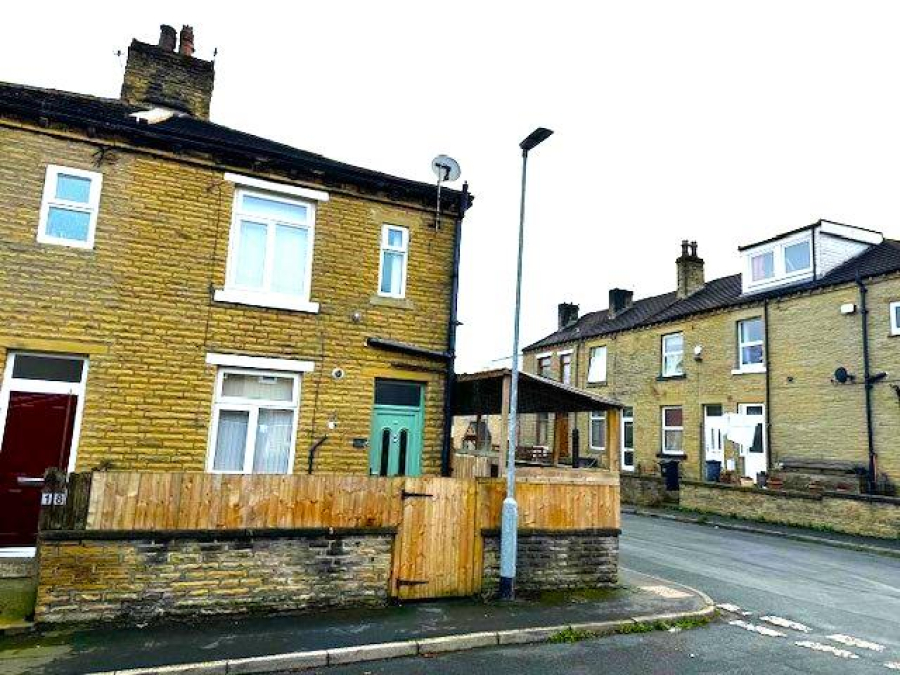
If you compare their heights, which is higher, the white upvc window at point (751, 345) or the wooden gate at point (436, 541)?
the white upvc window at point (751, 345)

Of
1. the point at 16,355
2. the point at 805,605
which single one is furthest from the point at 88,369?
the point at 805,605

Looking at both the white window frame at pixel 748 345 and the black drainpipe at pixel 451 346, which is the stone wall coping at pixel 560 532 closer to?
the black drainpipe at pixel 451 346

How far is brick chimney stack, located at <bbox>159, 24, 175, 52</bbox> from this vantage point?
13.4 m

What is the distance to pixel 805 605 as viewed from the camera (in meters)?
8.98

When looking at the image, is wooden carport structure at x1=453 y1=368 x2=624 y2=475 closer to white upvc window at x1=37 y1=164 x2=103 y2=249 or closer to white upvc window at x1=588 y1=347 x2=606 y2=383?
white upvc window at x1=37 y1=164 x2=103 y2=249

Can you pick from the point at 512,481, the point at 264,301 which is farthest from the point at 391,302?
the point at 512,481

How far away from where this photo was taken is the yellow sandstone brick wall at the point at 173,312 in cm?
893

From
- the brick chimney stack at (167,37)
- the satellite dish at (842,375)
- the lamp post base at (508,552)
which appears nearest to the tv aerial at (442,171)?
the lamp post base at (508,552)

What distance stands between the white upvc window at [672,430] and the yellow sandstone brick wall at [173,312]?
16.6 m

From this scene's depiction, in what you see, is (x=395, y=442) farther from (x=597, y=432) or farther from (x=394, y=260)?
(x=597, y=432)

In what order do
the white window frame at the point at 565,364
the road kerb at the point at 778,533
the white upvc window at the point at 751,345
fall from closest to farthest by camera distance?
the road kerb at the point at 778,533 → the white upvc window at the point at 751,345 → the white window frame at the point at 565,364

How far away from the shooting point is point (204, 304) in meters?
9.76

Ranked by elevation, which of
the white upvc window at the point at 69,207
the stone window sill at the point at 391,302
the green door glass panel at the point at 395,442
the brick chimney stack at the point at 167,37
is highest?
the brick chimney stack at the point at 167,37

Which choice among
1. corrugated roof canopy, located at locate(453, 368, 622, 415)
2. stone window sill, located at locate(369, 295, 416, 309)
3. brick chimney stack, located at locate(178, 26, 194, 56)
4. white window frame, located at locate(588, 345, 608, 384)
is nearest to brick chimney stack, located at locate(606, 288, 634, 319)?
white window frame, located at locate(588, 345, 608, 384)
